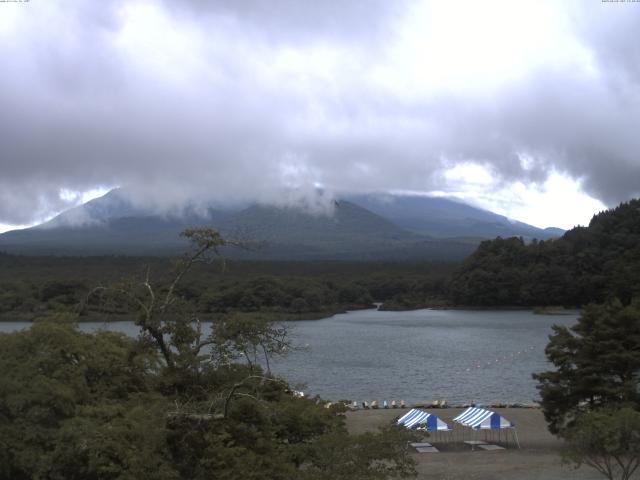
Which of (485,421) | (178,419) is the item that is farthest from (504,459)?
(178,419)

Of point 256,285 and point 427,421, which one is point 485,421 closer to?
point 427,421

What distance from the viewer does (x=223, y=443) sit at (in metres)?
8.73

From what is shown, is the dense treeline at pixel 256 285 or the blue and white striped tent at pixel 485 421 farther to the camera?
the dense treeline at pixel 256 285

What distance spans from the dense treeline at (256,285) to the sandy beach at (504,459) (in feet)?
86.5

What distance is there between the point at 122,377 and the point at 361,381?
19843 millimetres

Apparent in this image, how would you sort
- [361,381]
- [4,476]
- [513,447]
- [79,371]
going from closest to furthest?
[4,476], [79,371], [513,447], [361,381]

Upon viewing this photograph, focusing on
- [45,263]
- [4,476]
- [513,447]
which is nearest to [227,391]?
[4,476]

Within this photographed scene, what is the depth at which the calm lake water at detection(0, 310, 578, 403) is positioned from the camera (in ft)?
92.5

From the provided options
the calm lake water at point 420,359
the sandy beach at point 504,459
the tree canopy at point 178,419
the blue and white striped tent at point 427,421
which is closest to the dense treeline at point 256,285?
the calm lake water at point 420,359

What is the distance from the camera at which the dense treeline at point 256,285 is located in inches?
2281

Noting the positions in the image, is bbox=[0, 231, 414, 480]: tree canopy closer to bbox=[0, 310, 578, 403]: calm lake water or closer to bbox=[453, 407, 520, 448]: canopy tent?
bbox=[0, 310, 578, 403]: calm lake water

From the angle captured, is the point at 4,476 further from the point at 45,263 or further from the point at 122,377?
the point at 45,263

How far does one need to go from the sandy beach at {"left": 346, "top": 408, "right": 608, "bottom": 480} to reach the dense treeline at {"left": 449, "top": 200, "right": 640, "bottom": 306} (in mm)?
49246

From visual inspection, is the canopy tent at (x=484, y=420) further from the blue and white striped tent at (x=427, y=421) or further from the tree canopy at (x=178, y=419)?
the tree canopy at (x=178, y=419)
